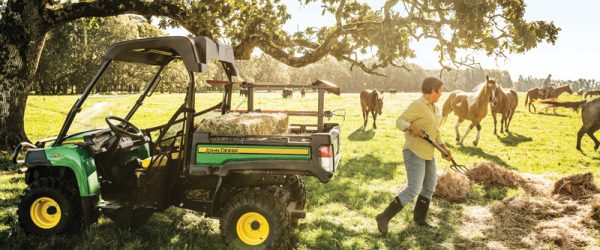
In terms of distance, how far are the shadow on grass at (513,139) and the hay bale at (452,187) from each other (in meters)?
8.81

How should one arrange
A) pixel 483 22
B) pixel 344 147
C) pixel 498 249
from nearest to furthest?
pixel 498 249, pixel 483 22, pixel 344 147

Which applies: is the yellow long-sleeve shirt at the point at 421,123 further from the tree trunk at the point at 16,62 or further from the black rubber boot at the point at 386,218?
the tree trunk at the point at 16,62

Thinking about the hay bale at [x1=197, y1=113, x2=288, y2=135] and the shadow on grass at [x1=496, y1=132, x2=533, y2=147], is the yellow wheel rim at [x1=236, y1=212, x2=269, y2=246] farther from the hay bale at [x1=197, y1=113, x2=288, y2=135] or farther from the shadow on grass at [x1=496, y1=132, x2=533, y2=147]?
the shadow on grass at [x1=496, y1=132, x2=533, y2=147]

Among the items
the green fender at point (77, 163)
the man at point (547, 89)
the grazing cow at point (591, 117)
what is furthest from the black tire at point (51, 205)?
the man at point (547, 89)

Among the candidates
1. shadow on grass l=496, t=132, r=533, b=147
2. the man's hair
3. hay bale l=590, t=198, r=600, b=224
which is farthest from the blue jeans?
shadow on grass l=496, t=132, r=533, b=147

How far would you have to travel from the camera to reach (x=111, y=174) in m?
5.16

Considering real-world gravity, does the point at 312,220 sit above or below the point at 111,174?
below

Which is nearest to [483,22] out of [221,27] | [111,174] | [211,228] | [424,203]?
[424,203]

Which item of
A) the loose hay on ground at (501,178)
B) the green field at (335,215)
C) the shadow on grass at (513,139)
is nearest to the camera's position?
the green field at (335,215)

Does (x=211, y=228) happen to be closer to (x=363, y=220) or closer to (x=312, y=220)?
(x=312, y=220)

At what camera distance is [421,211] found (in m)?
5.89

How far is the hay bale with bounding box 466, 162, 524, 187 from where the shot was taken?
853 centimetres

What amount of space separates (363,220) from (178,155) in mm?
3104

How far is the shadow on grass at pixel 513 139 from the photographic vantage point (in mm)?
15625
